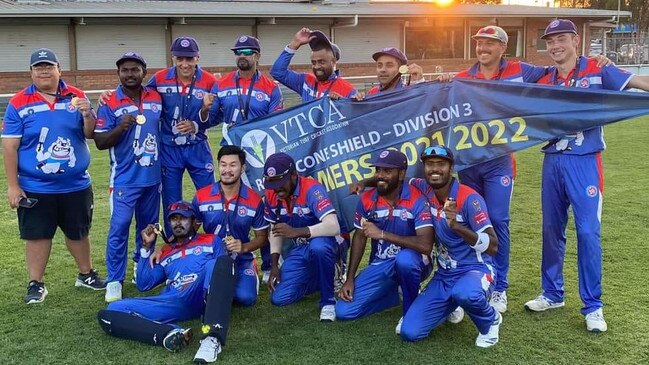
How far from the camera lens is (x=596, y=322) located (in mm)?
4660

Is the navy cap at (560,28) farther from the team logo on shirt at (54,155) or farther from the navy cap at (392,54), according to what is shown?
the team logo on shirt at (54,155)

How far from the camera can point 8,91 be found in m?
20.5

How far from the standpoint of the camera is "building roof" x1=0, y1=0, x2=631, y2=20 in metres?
20.4

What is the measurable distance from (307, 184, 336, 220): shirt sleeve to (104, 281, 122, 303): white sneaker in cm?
195

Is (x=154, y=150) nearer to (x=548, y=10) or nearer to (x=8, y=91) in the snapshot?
(x=8, y=91)

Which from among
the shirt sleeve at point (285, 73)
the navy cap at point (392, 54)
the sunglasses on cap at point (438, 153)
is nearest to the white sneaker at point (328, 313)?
the sunglasses on cap at point (438, 153)

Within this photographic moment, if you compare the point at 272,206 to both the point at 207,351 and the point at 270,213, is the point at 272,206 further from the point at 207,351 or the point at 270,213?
the point at 207,351

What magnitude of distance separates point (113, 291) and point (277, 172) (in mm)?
1947

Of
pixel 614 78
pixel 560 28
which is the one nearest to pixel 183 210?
pixel 560 28

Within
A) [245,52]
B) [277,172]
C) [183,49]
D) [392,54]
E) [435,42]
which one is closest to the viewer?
[277,172]

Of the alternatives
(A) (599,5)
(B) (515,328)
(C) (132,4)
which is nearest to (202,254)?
(B) (515,328)

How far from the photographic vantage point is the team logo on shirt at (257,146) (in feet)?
19.4

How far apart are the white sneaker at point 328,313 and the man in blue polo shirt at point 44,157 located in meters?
2.48

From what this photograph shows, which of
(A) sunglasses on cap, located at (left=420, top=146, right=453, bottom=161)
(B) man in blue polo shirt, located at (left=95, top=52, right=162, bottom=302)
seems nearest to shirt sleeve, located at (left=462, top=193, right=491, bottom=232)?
(A) sunglasses on cap, located at (left=420, top=146, right=453, bottom=161)
